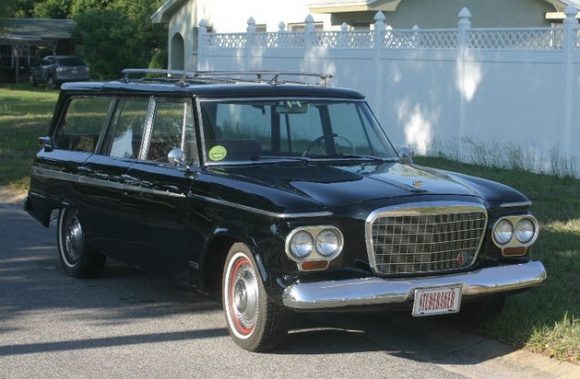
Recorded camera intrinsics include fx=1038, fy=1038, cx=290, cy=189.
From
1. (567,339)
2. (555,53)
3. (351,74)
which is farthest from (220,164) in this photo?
(351,74)

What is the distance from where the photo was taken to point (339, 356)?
6.74 m

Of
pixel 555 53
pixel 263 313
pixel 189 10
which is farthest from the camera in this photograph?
pixel 189 10

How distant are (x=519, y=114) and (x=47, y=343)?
10.00 m

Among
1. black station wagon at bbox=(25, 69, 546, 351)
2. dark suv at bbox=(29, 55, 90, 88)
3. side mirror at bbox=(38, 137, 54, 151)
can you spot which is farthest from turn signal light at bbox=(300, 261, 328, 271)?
dark suv at bbox=(29, 55, 90, 88)

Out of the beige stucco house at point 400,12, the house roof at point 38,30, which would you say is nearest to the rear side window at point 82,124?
the beige stucco house at point 400,12

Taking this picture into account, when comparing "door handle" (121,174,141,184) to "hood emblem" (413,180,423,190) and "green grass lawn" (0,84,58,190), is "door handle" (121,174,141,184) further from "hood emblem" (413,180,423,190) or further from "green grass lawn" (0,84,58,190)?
"green grass lawn" (0,84,58,190)

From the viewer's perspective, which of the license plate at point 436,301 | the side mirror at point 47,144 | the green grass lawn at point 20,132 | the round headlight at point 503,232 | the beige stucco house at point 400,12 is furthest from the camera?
the beige stucco house at point 400,12

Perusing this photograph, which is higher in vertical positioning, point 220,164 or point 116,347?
point 220,164

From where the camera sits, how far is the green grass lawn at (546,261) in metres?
6.86

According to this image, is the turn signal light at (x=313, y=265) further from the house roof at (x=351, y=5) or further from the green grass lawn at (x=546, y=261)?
the house roof at (x=351, y=5)

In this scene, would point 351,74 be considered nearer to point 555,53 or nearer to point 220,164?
point 555,53

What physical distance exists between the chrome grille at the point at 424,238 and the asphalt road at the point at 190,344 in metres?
0.66

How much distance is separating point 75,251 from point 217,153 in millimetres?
2315

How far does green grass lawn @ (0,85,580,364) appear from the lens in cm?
686
